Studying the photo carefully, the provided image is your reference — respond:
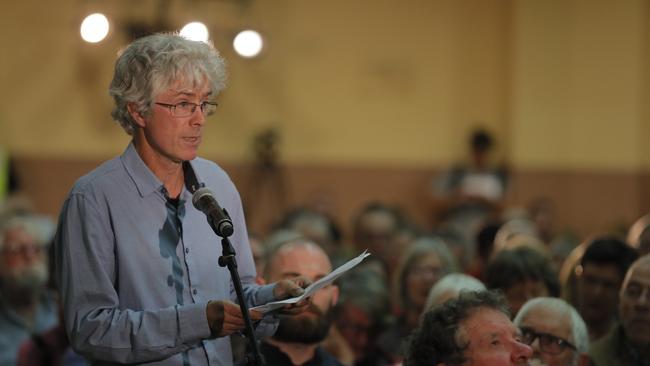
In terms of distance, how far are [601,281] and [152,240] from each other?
2.60 metres

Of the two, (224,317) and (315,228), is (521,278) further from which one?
(315,228)

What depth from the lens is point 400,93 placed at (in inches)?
480

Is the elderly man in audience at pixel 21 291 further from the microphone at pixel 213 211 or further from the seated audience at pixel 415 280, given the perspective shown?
the microphone at pixel 213 211

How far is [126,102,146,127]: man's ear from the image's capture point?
10.1 feet

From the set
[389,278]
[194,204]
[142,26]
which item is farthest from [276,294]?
[142,26]

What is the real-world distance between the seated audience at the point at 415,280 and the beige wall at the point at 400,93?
18.3 feet

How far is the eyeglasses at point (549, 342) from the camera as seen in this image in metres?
4.07

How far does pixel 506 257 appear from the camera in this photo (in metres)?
5.11

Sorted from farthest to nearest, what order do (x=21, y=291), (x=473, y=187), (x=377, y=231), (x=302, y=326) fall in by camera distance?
1. (x=473, y=187)
2. (x=377, y=231)
3. (x=21, y=291)
4. (x=302, y=326)

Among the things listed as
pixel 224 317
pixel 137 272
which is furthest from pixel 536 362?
pixel 137 272

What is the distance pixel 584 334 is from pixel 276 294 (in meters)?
1.51

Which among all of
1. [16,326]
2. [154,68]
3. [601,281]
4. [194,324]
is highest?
[154,68]

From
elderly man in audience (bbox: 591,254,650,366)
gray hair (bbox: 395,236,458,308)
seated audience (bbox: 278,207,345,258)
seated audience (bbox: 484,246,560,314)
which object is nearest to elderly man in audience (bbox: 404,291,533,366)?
elderly man in audience (bbox: 591,254,650,366)

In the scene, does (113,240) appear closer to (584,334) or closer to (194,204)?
(194,204)
